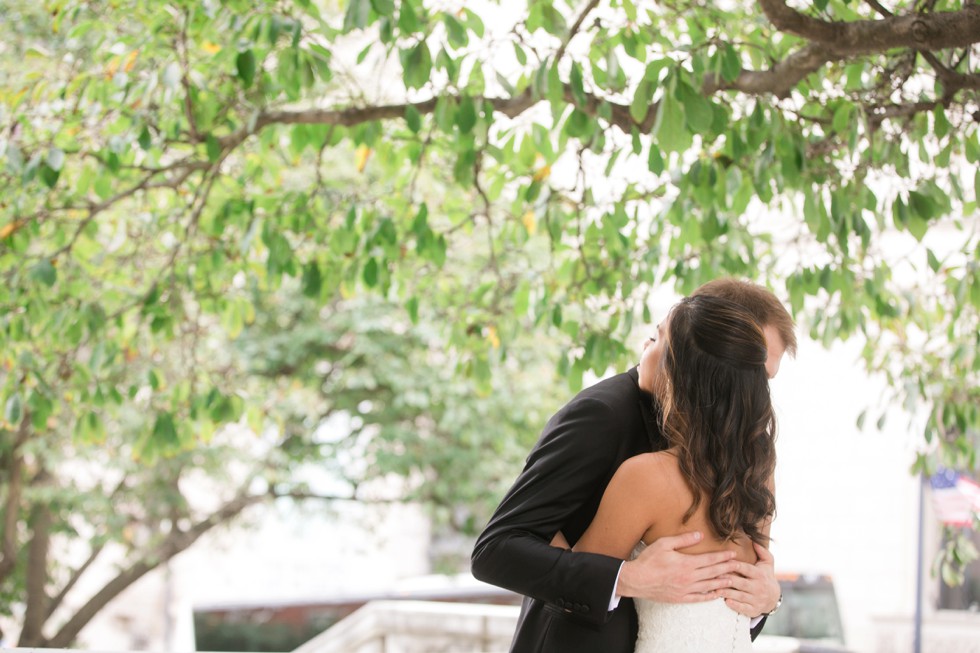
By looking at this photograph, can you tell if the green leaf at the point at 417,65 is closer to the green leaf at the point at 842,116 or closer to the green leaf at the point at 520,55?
the green leaf at the point at 520,55

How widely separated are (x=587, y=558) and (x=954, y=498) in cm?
676

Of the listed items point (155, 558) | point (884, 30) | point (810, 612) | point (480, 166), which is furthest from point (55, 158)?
point (810, 612)

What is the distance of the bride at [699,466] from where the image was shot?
7.12 feet

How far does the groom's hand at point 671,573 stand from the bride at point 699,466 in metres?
0.04

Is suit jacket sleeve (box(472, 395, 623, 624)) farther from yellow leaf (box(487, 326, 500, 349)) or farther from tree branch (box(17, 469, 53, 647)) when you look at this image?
tree branch (box(17, 469, 53, 647))

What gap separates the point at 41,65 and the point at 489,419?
6.17 metres

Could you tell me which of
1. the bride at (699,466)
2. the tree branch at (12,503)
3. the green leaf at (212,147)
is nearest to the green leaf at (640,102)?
the bride at (699,466)

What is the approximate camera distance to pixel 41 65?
210 inches

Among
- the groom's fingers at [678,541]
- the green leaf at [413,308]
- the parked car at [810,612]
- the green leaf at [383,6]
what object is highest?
the green leaf at [383,6]

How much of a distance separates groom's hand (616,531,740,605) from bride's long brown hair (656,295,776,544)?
67 mm

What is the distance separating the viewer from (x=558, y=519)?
2.21m

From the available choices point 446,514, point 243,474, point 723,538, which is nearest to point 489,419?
point 446,514

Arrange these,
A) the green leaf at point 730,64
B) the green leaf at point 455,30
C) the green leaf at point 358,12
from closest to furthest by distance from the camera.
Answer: the green leaf at point 358,12
the green leaf at point 730,64
the green leaf at point 455,30

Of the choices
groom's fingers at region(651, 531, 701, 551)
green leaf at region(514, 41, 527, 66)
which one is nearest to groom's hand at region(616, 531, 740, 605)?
groom's fingers at region(651, 531, 701, 551)
